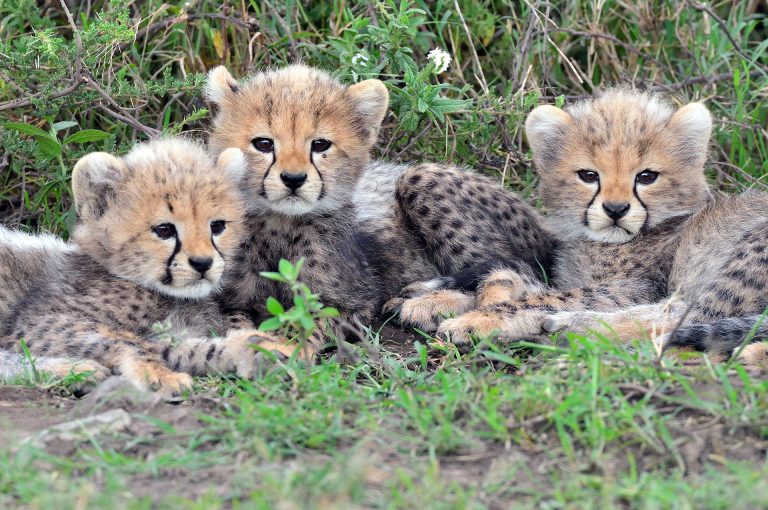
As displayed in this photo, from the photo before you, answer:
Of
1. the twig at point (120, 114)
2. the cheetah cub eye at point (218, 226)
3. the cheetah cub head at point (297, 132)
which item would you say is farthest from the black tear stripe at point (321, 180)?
the twig at point (120, 114)

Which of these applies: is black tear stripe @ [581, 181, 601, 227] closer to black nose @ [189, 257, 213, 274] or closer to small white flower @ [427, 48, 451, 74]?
small white flower @ [427, 48, 451, 74]

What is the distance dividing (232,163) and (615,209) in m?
1.46

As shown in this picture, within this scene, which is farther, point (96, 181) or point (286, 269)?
point (96, 181)

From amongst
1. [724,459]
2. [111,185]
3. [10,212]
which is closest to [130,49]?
[10,212]

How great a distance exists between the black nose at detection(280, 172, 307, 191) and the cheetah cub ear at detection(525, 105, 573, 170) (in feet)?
3.48

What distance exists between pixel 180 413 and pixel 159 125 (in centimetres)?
236

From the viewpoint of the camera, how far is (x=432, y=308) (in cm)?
406

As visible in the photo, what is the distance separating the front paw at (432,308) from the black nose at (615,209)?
2.06 ft

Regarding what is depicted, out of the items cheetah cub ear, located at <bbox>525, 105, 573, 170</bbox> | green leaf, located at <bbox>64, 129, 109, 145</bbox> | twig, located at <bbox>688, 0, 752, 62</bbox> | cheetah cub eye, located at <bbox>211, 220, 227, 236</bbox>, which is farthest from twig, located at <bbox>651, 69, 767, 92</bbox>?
green leaf, located at <bbox>64, 129, 109, 145</bbox>

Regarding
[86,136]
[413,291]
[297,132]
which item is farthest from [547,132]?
[86,136]

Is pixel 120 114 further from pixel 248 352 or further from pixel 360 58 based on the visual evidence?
pixel 248 352

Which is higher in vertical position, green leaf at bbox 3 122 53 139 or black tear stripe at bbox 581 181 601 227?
green leaf at bbox 3 122 53 139

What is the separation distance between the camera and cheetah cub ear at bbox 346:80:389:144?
13.5 feet

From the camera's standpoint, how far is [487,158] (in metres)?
5.12
